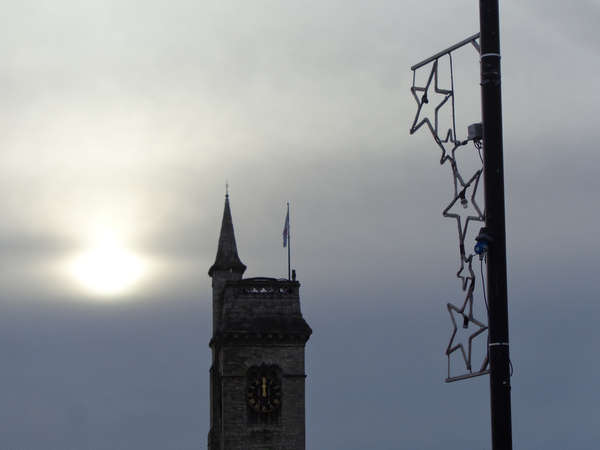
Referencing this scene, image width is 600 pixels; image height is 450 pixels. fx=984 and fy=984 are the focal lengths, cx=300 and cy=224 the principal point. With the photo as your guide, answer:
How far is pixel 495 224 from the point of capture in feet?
35.3

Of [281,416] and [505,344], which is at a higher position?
[505,344]

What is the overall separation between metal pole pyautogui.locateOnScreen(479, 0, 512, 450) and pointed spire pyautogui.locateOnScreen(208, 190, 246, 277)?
50115 mm

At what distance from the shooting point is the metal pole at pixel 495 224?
10.5 m

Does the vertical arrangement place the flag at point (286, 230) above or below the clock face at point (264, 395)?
above

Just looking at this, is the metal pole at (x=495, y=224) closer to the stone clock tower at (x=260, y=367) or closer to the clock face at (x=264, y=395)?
the stone clock tower at (x=260, y=367)

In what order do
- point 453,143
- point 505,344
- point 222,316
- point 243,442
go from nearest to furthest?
point 505,344, point 453,143, point 243,442, point 222,316

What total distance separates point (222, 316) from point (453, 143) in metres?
46.9

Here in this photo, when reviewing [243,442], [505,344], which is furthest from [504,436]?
[243,442]

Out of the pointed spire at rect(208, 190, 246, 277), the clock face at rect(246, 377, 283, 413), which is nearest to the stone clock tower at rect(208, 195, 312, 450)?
the clock face at rect(246, 377, 283, 413)

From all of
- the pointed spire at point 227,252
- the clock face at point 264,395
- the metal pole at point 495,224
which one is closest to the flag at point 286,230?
the pointed spire at point 227,252

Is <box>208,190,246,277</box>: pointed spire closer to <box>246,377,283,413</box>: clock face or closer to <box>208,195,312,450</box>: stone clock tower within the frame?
<box>208,195,312,450</box>: stone clock tower

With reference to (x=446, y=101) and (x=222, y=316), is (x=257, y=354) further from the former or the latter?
(x=446, y=101)

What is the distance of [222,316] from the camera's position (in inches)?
2295

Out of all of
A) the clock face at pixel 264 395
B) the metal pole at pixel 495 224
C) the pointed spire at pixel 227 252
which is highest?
the pointed spire at pixel 227 252
